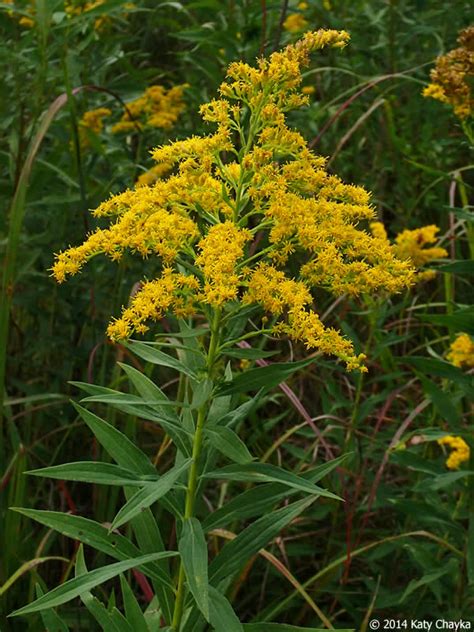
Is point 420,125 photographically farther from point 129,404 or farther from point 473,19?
point 129,404

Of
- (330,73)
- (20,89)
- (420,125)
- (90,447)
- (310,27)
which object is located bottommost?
(90,447)

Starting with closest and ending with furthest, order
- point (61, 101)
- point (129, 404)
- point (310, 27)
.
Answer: point (129, 404), point (61, 101), point (310, 27)

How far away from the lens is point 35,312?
4.33 metres

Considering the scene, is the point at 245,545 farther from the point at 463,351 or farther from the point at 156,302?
the point at 463,351

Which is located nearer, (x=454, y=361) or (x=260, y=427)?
(x=454, y=361)

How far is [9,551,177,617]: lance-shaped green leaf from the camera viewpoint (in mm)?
2055

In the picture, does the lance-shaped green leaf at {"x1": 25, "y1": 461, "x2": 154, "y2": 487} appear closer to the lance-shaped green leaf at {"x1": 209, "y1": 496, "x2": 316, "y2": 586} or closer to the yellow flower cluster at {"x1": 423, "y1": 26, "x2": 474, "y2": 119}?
the lance-shaped green leaf at {"x1": 209, "y1": 496, "x2": 316, "y2": 586}

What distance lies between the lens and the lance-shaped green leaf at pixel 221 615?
2.06m

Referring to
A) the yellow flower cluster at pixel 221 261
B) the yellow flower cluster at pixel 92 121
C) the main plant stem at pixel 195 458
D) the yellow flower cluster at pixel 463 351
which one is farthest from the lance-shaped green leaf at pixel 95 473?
the yellow flower cluster at pixel 92 121

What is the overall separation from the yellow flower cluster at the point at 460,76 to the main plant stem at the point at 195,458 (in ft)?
6.06

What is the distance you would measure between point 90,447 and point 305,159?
7.50ft

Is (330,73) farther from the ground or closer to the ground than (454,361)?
farther from the ground

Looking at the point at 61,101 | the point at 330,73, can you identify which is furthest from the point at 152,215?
the point at 330,73

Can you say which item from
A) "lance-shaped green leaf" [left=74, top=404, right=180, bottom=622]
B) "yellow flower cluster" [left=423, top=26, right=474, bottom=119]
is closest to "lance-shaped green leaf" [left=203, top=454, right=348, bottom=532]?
"lance-shaped green leaf" [left=74, top=404, right=180, bottom=622]
